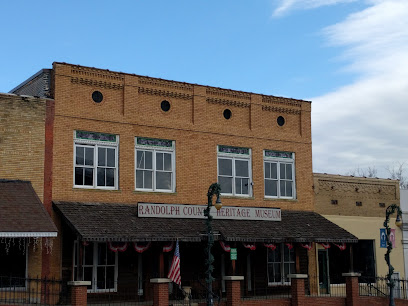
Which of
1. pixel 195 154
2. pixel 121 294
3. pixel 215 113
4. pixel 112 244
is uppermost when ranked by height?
pixel 215 113

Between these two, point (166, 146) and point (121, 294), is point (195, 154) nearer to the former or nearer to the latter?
point (166, 146)

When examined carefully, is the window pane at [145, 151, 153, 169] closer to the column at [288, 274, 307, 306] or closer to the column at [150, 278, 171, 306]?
the column at [150, 278, 171, 306]

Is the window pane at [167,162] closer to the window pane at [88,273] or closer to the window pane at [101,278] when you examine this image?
the window pane at [101,278]

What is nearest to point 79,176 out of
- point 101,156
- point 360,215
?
point 101,156

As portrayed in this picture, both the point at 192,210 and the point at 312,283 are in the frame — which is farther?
the point at 312,283

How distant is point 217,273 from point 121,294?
463 centimetres

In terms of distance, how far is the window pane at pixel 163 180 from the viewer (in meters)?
25.9

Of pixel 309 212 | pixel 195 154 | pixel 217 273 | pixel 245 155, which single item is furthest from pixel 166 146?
pixel 309 212

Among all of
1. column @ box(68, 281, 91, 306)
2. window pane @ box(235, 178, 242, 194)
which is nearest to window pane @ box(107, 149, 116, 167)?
column @ box(68, 281, 91, 306)

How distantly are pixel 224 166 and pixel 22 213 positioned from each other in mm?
9681

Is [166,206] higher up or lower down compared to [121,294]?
higher up

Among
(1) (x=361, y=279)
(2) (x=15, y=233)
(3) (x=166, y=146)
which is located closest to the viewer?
(2) (x=15, y=233)

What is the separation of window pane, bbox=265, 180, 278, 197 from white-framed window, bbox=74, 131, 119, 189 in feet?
24.2

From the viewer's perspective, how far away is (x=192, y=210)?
25.5 metres
